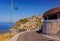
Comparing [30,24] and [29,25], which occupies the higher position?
[30,24]

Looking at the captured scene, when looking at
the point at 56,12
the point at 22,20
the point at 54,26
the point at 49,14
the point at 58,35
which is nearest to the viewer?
the point at 58,35

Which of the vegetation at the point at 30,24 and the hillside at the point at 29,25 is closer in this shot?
the hillside at the point at 29,25

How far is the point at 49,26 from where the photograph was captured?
47.2 metres

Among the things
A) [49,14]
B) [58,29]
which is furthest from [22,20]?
[58,29]

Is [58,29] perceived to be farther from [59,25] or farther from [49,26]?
[49,26]

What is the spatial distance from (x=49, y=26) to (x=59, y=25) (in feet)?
18.8

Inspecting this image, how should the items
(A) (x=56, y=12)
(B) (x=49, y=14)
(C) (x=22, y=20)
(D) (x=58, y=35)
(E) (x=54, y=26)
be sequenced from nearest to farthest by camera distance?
1. (D) (x=58, y=35)
2. (E) (x=54, y=26)
3. (A) (x=56, y=12)
4. (B) (x=49, y=14)
5. (C) (x=22, y=20)

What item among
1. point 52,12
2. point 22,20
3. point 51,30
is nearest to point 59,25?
point 51,30

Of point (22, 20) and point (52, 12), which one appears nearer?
point (52, 12)

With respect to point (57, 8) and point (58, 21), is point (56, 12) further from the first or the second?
point (58, 21)

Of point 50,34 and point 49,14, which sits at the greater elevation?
point 49,14

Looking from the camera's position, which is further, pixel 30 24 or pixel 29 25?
pixel 30 24

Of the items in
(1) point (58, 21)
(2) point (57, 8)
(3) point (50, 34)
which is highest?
(2) point (57, 8)

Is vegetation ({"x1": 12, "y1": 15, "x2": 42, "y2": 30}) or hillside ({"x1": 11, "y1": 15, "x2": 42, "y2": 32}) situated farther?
vegetation ({"x1": 12, "y1": 15, "x2": 42, "y2": 30})
